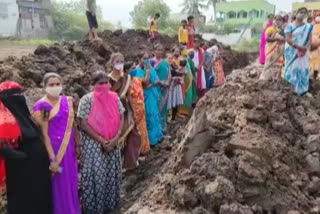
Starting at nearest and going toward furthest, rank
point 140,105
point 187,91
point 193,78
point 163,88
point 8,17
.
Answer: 1. point 140,105
2. point 163,88
3. point 187,91
4. point 193,78
5. point 8,17

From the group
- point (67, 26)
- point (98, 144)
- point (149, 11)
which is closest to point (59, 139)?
point (98, 144)

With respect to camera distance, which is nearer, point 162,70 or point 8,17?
point 162,70

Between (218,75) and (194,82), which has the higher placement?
(194,82)

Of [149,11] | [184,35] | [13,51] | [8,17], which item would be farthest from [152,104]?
[149,11]

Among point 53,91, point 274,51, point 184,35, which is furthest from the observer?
point 184,35

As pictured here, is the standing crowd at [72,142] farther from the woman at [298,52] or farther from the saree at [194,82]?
the saree at [194,82]

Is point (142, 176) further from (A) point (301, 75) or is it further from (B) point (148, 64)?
(A) point (301, 75)

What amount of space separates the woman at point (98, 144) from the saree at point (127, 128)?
1.35 ft

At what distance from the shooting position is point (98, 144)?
15.3ft

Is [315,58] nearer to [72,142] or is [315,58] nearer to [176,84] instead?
[176,84]

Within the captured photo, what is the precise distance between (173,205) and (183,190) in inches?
7.7

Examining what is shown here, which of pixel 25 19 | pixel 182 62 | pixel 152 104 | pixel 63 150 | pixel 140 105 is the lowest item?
pixel 152 104

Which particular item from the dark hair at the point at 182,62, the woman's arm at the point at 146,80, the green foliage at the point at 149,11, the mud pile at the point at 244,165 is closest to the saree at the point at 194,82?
the dark hair at the point at 182,62

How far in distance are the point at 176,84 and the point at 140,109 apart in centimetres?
225
